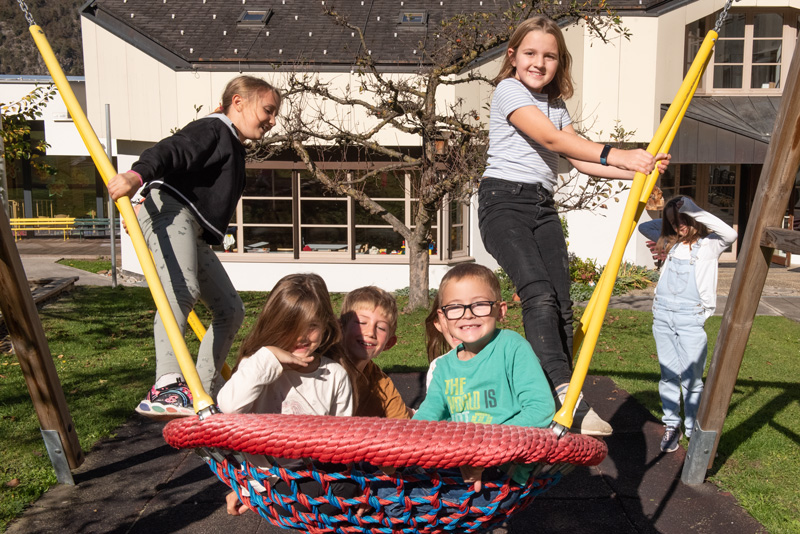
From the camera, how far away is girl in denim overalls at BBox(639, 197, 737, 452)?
471 cm

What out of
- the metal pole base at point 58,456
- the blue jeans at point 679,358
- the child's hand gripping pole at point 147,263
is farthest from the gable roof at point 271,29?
the child's hand gripping pole at point 147,263

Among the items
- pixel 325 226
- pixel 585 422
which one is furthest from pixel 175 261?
pixel 325 226

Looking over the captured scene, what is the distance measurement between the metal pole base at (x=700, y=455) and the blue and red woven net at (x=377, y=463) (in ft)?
7.78

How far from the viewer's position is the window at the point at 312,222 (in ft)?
45.6

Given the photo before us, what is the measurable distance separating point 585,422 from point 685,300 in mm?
2625

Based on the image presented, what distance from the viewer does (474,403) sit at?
247 cm

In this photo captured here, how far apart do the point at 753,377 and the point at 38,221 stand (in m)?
20.8

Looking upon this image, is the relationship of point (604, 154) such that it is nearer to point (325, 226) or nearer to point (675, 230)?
point (675, 230)

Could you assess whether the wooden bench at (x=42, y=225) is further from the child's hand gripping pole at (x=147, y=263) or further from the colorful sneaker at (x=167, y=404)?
the colorful sneaker at (x=167, y=404)

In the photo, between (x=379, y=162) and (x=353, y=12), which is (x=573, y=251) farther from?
(x=353, y=12)

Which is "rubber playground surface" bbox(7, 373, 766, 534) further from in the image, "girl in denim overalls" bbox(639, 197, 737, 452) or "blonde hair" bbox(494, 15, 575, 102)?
"blonde hair" bbox(494, 15, 575, 102)

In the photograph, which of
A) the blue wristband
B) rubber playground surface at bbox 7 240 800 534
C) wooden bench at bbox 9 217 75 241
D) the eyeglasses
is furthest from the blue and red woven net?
wooden bench at bbox 9 217 75 241

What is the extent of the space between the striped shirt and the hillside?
59.9 meters

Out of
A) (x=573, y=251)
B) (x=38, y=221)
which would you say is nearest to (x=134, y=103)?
(x=573, y=251)
